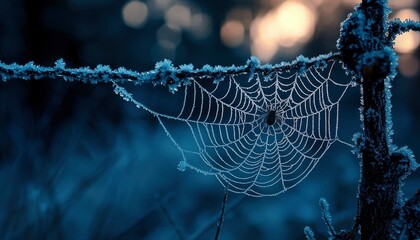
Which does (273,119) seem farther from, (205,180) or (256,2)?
(256,2)

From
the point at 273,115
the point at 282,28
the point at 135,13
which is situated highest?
the point at 135,13

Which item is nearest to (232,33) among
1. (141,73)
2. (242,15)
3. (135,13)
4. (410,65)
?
(242,15)

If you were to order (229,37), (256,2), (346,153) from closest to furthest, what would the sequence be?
(346,153), (229,37), (256,2)

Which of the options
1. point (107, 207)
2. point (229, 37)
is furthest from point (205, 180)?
point (229, 37)

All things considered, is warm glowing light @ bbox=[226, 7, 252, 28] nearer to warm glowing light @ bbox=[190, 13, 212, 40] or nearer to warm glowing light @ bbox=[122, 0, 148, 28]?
warm glowing light @ bbox=[190, 13, 212, 40]

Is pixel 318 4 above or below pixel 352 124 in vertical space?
above

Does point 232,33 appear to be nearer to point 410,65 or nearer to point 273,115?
point 410,65

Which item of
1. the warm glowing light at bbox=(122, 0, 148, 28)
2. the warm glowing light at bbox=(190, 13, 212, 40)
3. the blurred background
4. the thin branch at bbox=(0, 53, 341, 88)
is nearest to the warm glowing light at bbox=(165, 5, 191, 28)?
the blurred background
